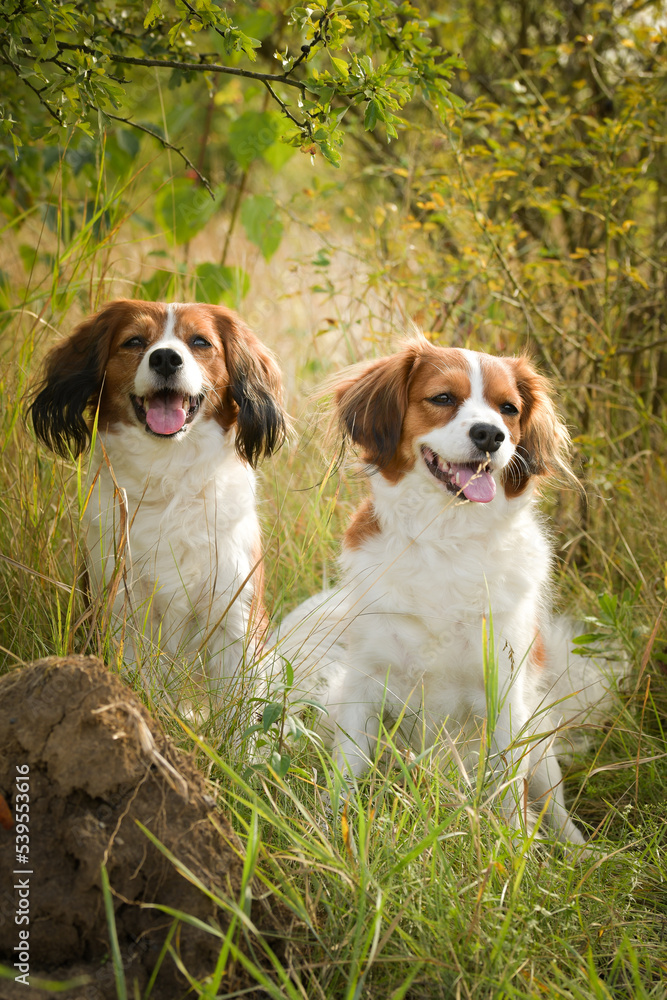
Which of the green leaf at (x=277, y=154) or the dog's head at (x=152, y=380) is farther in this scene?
the green leaf at (x=277, y=154)

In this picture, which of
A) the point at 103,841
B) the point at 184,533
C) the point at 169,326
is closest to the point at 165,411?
the point at 169,326

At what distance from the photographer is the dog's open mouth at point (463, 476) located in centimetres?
264

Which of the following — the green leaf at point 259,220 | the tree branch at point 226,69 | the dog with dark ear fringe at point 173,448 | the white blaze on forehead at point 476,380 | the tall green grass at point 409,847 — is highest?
the tree branch at point 226,69

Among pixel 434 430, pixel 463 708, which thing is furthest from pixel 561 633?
pixel 434 430

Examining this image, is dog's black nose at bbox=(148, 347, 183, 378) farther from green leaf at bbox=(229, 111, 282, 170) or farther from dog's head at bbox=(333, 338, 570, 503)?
green leaf at bbox=(229, 111, 282, 170)

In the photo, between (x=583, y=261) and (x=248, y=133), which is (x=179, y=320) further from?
(x=583, y=261)

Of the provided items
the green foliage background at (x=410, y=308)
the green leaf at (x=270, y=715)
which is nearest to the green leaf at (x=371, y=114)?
the green foliage background at (x=410, y=308)

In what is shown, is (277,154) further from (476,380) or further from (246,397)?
(476,380)

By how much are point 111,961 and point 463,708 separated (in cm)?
149

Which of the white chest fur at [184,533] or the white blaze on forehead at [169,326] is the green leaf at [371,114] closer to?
the white blaze on forehead at [169,326]

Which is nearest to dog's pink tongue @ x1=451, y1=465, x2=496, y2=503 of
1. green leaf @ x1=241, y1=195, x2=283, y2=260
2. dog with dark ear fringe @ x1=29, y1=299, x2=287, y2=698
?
dog with dark ear fringe @ x1=29, y1=299, x2=287, y2=698

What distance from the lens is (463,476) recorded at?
2686 mm

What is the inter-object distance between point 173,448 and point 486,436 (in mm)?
1185

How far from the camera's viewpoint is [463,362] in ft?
9.32
